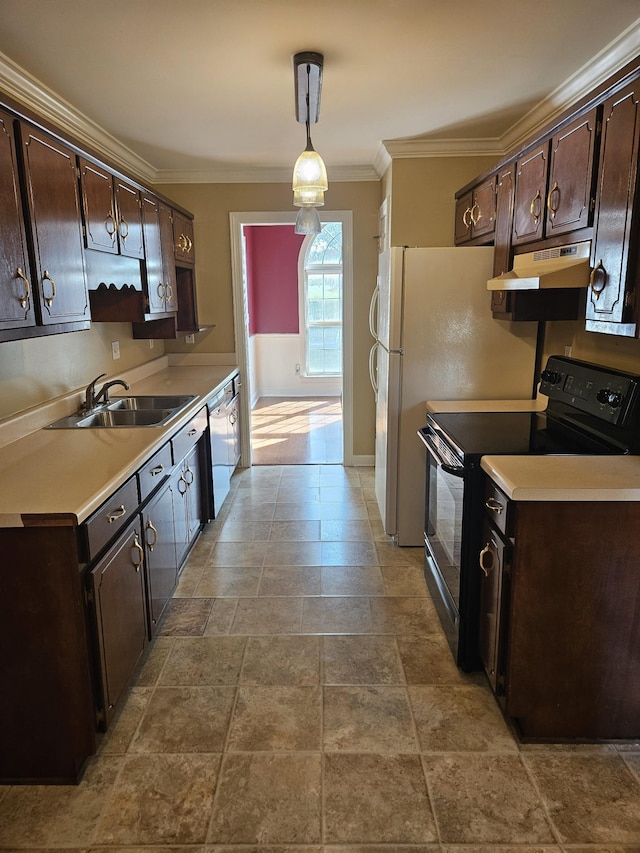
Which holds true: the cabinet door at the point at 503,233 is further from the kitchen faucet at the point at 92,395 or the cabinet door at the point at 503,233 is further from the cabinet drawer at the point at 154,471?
the kitchen faucet at the point at 92,395

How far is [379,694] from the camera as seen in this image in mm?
2148

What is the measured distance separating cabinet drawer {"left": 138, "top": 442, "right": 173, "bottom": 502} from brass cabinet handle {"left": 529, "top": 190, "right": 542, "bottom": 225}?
196cm

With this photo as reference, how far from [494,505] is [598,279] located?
87 cm

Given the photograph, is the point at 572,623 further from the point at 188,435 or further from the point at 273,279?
the point at 273,279

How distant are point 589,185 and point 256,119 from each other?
2.00 metres

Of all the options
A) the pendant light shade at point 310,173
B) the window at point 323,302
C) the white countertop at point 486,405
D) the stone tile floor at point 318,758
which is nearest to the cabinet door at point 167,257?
the pendant light shade at point 310,173

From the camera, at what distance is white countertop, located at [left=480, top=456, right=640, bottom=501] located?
5.66 feet

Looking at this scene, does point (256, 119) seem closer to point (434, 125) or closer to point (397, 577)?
point (434, 125)

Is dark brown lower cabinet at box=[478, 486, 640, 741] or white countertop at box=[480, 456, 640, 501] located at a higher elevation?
white countertop at box=[480, 456, 640, 501]

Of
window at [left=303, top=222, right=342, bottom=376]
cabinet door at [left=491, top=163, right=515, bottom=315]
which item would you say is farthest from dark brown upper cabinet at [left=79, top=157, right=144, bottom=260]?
window at [left=303, top=222, right=342, bottom=376]

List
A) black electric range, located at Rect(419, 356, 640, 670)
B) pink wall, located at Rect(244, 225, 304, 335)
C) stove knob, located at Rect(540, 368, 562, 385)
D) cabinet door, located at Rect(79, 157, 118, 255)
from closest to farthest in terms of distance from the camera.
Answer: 1. black electric range, located at Rect(419, 356, 640, 670)
2. cabinet door, located at Rect(79, 157, 118, 255)
3. stove knob, located at Rect(540, 368, 562, 385)
4. pink wall, located at Rect(244, 225, 304, 335)

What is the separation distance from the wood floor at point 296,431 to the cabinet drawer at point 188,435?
178cm

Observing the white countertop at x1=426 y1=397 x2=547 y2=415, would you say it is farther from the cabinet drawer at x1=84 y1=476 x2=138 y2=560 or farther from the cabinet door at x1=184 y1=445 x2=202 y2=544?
the cabinet drawer at x1=84 y1=476 x2=138 y2=560

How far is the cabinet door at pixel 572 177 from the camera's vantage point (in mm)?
2025
